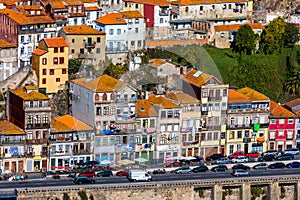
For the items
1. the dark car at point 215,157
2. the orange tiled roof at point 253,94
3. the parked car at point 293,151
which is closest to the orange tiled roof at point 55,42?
the orange tiled roof at point 253,94

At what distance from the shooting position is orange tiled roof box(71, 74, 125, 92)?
128 m

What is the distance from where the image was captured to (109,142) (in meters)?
128

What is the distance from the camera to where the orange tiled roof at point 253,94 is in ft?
441

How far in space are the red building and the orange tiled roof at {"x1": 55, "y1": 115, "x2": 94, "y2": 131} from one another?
16.5 meters

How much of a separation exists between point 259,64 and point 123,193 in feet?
94.8

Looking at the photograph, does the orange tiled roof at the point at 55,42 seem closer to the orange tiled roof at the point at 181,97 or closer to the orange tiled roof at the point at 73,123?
the orange tiled roof at the point at 73,123

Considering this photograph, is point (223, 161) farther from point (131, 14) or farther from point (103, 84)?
point (131, 14)

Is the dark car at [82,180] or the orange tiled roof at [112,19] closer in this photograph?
the dark car at [82,180]

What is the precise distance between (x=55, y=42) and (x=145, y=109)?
11.8 m

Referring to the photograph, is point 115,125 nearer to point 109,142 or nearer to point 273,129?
point 109,142

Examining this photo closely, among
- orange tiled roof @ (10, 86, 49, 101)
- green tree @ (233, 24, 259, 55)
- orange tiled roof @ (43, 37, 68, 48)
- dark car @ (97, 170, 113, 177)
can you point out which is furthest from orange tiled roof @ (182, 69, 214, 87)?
green tree @ (233, 24, 259, 55)

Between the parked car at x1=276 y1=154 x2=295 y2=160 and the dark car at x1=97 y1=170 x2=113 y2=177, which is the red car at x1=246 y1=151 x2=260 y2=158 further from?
the dark car at x1=97 y1=170 x2=113 y2=177

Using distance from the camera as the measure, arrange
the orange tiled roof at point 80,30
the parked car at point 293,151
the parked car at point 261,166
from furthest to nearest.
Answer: the orange tiled roof at point 80,30 → the parked car at point 293,151 → the parked car at point 261,166

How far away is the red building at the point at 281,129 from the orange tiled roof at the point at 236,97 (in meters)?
Answer: 2.84
